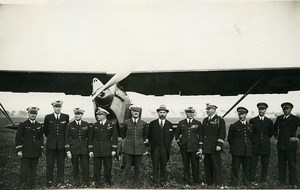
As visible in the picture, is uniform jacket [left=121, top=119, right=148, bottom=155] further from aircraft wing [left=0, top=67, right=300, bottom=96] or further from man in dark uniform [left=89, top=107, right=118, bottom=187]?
aircraft wing [left=0, top=67, right=300, bottom=96]

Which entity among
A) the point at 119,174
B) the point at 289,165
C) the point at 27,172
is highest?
the point at 289,165

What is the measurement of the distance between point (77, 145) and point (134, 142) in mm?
950

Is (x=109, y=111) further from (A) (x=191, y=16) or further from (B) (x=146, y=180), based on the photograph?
(A) (x=191, y=16)

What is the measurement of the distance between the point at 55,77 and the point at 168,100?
8.46 feet

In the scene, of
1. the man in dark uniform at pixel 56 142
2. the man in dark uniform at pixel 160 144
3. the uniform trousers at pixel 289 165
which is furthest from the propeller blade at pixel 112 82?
the uniform trousers at pixel 289 165

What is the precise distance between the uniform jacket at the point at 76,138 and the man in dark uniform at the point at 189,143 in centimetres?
152

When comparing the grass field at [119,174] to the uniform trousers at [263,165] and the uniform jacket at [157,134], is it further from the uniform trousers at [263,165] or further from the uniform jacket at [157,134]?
the uniform jacket at [157,134]

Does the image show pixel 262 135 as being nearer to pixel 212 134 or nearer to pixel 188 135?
pixel 212 134

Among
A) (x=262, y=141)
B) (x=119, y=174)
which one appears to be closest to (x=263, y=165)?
(x=262, y=141)

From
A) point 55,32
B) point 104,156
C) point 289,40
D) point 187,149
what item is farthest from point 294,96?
point 55,32

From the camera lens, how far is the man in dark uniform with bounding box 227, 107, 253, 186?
4.75 m

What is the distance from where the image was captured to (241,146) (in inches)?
189

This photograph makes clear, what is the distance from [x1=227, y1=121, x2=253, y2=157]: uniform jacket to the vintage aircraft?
0.58 meters

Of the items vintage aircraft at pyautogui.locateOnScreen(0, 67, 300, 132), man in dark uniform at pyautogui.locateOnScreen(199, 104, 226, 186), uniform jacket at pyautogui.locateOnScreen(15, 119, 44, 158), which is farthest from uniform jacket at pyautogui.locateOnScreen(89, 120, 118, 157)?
man in dark uniform at pyautogui.locateOnScreen(199, 104, 226, 186)
